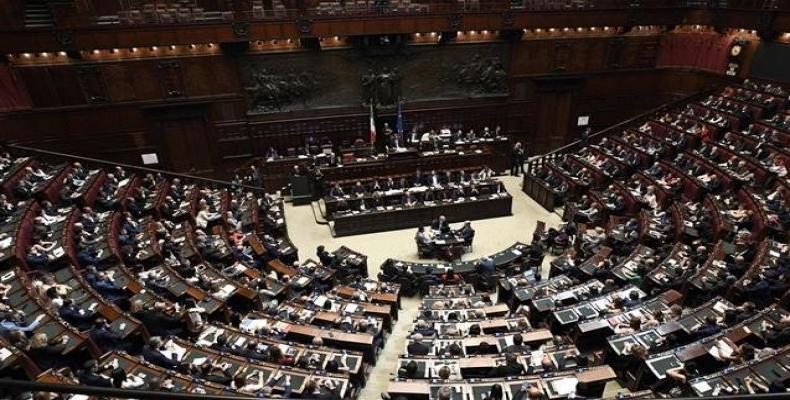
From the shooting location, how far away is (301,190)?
17031 millimetres

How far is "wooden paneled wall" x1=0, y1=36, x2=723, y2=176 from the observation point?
1576cm

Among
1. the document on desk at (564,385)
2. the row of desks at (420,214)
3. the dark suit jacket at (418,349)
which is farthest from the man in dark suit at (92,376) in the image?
the row of desks at (420,214)

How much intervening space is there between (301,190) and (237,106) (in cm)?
397

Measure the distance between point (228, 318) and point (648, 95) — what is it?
19.3m

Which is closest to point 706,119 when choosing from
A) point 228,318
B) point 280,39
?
point 280,39

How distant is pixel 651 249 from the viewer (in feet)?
36.7

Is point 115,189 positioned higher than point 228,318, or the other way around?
point 115,189

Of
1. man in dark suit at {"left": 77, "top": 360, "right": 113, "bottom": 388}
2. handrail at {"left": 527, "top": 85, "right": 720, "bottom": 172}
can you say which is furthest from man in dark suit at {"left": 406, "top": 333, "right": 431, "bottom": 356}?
handrail at {"left": 527, "top": 85, "right": 720, "bottom": 172}

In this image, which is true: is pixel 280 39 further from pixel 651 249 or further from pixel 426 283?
pixel 651 249

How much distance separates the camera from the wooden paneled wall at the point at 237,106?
15758 mm

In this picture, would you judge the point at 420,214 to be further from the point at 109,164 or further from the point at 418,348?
the point at 109,164

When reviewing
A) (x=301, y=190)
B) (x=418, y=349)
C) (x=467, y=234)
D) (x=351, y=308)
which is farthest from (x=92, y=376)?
(x=301, y=190)

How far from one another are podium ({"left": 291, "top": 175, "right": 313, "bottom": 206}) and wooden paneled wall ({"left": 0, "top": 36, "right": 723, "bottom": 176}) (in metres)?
2.24

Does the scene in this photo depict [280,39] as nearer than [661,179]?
No
